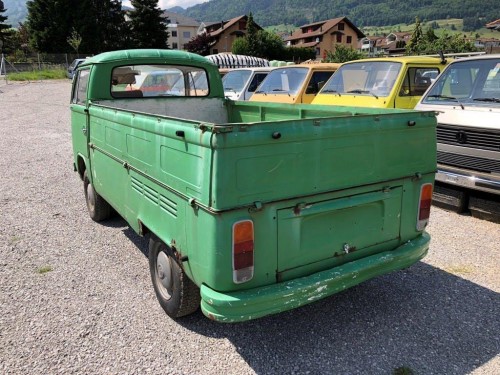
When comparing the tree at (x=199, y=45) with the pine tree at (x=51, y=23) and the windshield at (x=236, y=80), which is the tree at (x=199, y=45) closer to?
the pine tree at (x=51, y=23)

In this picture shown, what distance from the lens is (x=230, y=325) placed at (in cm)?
326

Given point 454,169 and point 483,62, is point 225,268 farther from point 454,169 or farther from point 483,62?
point 483,62

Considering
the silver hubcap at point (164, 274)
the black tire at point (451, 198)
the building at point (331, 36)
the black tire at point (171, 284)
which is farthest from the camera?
the building at point (331, 36)

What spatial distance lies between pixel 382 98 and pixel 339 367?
5.32 m

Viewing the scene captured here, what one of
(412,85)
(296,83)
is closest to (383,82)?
(412,85)

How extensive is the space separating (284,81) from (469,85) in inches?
185

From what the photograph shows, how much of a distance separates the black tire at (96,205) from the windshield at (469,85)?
479cm

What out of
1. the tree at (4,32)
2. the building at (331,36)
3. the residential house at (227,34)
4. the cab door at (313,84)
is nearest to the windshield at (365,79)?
the cab door at (313,84)

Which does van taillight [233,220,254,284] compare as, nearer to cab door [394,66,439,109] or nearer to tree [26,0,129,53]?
cab door [394,66,439,109]

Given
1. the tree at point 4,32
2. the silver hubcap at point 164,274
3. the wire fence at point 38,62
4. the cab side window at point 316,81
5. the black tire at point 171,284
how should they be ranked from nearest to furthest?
the black tire at point 171,284
the silver hubcap at point 164,274
the cab side window at point 316,81
the wire fence at point 38,62
the tree at point 4,32

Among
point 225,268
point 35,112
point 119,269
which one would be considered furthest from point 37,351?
point 35,112

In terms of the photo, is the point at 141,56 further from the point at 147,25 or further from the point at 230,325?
the point at 147,25

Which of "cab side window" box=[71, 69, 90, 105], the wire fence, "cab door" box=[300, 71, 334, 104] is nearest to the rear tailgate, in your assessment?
"cab side window" box=[71, 69, 90, 105]

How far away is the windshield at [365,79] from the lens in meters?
7.23
